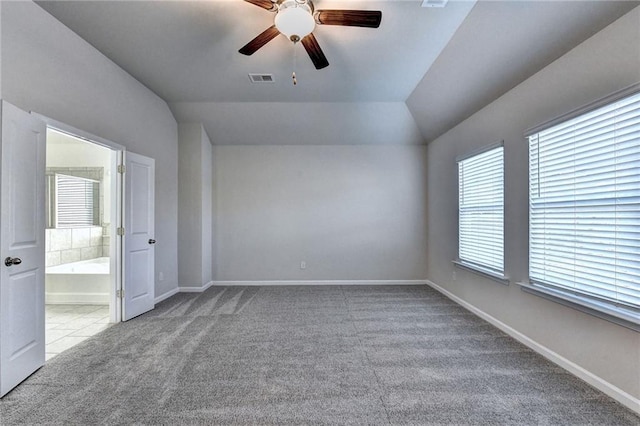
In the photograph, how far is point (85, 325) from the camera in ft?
11.3

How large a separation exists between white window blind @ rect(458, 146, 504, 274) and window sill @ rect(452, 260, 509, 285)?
2.1 inches

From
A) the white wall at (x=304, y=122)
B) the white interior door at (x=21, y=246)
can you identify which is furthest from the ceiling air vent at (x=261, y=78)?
the white interior door at (x=21, y=246)

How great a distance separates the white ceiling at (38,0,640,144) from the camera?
Result: 96.4 inches

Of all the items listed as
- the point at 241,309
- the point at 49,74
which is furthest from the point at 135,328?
the point at 49,74

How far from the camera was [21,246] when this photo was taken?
226cm

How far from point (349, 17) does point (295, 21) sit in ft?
1.38

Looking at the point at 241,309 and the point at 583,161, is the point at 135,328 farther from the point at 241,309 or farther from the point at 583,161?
the point at 583,161

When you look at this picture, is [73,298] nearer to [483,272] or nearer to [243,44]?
[243,44]

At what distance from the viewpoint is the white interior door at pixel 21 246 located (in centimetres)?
212

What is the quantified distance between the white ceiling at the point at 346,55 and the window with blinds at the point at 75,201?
7.37 ft

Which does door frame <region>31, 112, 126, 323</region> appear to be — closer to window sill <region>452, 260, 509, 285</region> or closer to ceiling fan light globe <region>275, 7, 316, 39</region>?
ceiling fan light globe <region>275, 7, 316, 39</region>

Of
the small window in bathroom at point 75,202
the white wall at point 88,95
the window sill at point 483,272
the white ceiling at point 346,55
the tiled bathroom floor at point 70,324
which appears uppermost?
the white ceiling at point 346,55

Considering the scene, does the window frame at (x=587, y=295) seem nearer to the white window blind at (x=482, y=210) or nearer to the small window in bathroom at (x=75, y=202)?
the white window blind at (x=482, y=210)

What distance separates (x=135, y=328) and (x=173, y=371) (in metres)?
1.30
